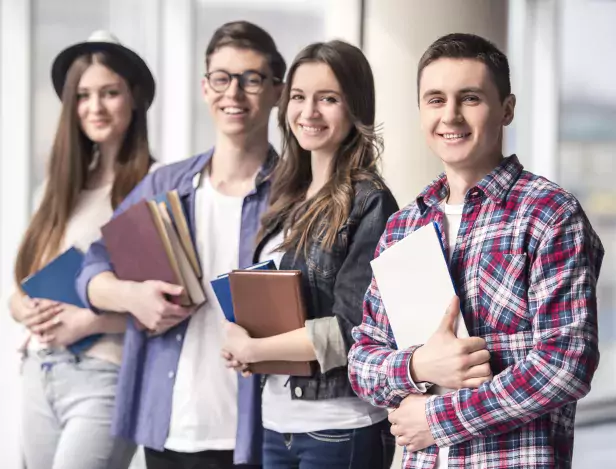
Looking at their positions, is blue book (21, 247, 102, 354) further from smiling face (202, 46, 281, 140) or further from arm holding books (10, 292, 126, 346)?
smiling face (202, 46, 281, 140)

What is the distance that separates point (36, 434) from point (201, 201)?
0.93m

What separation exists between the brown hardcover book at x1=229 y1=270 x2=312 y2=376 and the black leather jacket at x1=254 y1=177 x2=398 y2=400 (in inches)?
1.5

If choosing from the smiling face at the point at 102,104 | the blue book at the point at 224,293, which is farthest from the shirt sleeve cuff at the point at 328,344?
the smiling face at the point at 102,104

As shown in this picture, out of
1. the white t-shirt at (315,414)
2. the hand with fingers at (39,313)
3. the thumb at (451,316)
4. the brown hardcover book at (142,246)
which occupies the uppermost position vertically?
the brown hardcover book at (142,246)

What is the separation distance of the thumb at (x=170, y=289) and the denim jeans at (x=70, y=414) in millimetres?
445

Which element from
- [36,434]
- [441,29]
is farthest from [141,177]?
[441,29]

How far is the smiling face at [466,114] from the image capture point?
160 centimetres

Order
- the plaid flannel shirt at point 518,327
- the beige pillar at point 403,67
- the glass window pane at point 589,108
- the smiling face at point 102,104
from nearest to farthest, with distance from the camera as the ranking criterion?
the plaid flannel shirt at point 518,327 < the beige pillar at point 403,67 < the smiling face at point 102,104 < the glass window pane at point 589,108

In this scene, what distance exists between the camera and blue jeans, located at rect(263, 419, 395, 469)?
1917 millimetres

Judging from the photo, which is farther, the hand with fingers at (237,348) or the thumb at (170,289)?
the thumb at (170,289)

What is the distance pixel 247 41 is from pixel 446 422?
1.32 metres

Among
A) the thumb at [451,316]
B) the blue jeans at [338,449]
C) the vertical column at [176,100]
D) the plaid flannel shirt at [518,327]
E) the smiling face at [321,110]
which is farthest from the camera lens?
the vertical column at [176,100]

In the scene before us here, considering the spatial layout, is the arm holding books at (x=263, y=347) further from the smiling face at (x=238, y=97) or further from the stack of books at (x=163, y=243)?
the smiling face at (x=238, y=97)

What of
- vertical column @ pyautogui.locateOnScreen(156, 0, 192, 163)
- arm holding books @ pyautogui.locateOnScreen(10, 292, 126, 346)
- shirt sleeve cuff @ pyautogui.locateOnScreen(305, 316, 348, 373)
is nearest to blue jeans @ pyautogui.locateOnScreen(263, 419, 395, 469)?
shirt sleeve cuff @ pyautogui.locateOnScreen(305, 316, 348, 373)
